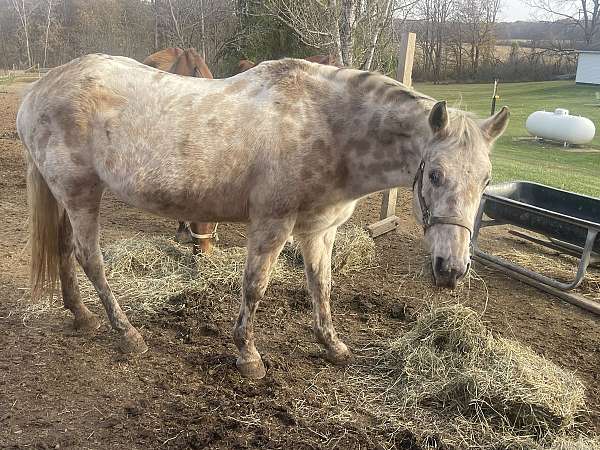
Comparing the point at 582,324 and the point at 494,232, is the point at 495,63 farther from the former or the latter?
the point at 582,324

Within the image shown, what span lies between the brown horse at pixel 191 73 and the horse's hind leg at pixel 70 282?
4.15ft

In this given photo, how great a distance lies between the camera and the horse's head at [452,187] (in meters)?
2.20

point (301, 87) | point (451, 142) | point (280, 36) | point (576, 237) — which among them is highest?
point (280, 36)

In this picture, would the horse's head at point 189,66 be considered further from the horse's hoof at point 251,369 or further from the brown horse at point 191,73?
the horse's hoof at point 251,369

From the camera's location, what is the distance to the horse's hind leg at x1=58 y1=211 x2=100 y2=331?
338 centimetres

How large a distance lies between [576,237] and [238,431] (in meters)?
3.53

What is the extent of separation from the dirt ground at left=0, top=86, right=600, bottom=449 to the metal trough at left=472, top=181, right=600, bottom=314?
138 mm

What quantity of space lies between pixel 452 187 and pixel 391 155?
514 millimetres

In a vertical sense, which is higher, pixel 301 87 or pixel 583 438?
pixel 301 87

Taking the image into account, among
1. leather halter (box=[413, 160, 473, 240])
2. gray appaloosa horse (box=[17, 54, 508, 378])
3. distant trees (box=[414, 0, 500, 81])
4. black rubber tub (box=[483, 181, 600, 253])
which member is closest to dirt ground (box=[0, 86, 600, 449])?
gray appaloosa horse (box=[17, 54, 508, 378])

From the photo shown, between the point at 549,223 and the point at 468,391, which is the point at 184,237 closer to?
the point at 468,391

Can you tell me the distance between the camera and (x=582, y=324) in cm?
390

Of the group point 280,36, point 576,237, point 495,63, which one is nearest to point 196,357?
point 576,237

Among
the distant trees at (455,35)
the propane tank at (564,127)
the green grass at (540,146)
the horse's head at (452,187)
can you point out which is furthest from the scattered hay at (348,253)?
the distant trees at (455,35)
